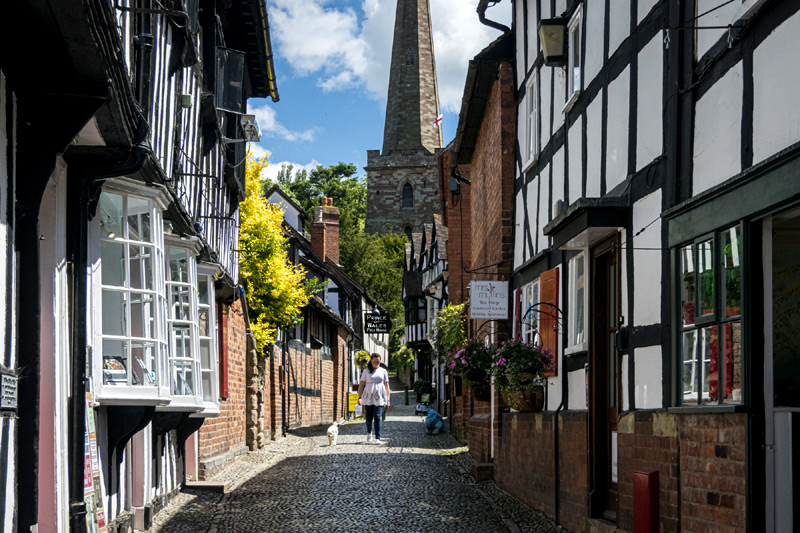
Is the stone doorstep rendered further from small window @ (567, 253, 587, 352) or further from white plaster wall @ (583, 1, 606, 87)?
white plaster wall @ (583, 1, 606, 87)

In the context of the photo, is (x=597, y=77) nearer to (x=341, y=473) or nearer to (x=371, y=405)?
(x=341, y=473)

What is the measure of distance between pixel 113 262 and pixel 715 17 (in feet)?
15.7

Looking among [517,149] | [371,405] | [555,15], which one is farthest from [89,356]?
[371,405]

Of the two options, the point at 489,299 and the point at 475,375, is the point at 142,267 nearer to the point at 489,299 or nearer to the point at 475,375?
the point at 489,299

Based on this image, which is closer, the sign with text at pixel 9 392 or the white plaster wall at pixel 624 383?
the sign with text at pixel 9 392

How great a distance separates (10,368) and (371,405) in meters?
13.5

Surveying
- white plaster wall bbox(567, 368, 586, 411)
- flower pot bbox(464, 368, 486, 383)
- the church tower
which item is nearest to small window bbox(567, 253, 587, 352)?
white plaster wall bbox(567, 368, 586, 411)

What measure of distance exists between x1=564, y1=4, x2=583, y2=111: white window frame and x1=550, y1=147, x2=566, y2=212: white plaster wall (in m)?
0.65

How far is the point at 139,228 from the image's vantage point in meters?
8.13

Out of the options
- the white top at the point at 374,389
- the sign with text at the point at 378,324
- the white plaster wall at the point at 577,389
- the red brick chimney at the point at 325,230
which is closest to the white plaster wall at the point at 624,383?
the white plaster wall at the point at 577,389

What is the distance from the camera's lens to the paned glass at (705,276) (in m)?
5.95

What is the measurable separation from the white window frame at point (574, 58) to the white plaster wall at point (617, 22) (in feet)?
3.42

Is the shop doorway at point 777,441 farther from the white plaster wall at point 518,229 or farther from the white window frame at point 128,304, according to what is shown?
the white plaster wall at point 518,229

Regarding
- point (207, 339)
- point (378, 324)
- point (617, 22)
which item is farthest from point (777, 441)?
point (378, 324)
